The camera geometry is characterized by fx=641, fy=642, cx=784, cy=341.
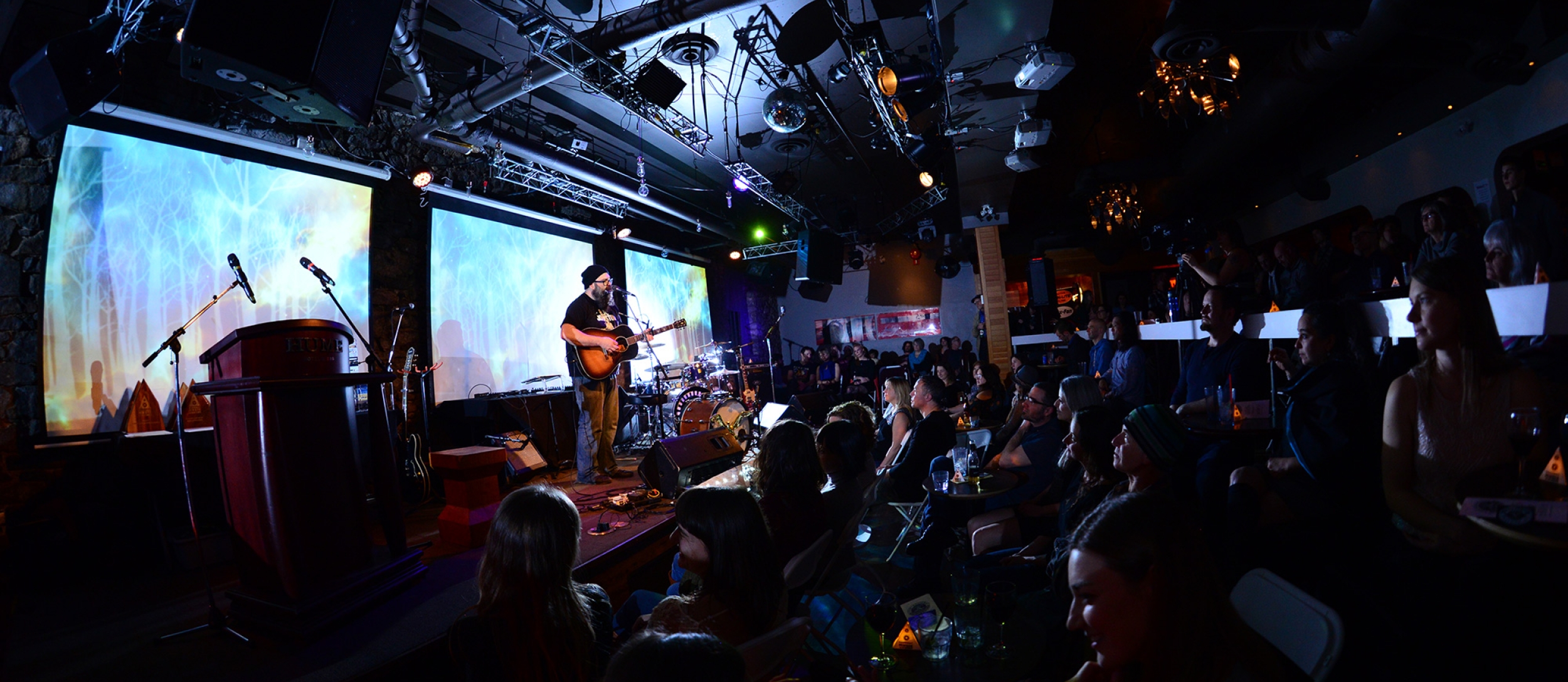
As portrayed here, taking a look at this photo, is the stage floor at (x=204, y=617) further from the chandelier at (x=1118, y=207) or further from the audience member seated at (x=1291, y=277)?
the chandelier at (x=1118, y=207)

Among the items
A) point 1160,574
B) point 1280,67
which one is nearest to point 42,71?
point 1160,574

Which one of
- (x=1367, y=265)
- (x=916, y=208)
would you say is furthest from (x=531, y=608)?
(x=916, y=208)

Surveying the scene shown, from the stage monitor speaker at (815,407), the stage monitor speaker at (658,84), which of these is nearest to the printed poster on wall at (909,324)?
the stage monitor speaker at (815,407)

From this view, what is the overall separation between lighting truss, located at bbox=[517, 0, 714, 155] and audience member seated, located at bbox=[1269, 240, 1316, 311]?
5400 millimetres

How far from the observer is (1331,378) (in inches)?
103

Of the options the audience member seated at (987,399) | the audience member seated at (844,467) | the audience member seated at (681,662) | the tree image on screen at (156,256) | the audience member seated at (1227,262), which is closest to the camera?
the audience member seated at (681,662)

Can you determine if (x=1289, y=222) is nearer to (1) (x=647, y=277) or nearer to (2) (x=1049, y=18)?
(2) (x=1049, y=18)

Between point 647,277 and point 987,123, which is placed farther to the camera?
point 647,277

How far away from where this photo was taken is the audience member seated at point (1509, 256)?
3.01 metres

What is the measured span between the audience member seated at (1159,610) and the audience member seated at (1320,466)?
166 cm

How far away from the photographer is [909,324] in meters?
16.5

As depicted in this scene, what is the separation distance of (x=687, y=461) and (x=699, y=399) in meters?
2.95

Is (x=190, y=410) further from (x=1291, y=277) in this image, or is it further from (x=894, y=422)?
(x=1291, y=277)

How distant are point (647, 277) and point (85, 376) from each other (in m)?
7.18
